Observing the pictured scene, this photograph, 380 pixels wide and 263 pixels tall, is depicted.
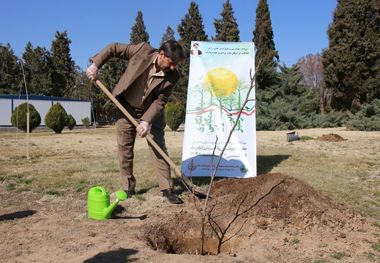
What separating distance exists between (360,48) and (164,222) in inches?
978

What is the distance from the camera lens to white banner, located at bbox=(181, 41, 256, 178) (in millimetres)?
5707

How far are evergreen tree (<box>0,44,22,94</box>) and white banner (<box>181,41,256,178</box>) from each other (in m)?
44.6

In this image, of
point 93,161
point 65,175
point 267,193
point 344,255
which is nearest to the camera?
point 344,255

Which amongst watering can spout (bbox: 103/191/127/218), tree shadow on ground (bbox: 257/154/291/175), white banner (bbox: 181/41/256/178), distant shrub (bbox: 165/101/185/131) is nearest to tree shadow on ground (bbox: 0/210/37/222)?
watering can spout (bbox: 103/191/127/218)

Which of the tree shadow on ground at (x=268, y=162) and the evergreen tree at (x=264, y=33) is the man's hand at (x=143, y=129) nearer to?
the tree shadow on ground at (x=268, y=162)

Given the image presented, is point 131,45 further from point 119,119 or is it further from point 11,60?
point 11,60

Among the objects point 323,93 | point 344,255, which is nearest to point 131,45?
point 344,255

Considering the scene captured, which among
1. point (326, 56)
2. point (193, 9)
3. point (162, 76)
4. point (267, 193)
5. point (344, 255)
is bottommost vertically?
point (344, 255)

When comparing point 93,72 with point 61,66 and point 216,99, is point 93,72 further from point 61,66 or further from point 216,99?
point 61,66

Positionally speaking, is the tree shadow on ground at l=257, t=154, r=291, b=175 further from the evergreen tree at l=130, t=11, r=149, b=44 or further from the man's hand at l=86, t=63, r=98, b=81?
the evergreen tree at l=130, t=11, r=149, b=44

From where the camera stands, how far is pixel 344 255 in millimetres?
3092

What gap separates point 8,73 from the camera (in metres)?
47.3

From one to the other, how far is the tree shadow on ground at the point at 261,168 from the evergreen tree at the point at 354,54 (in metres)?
19.3

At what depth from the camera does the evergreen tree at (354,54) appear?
25.4 meters
